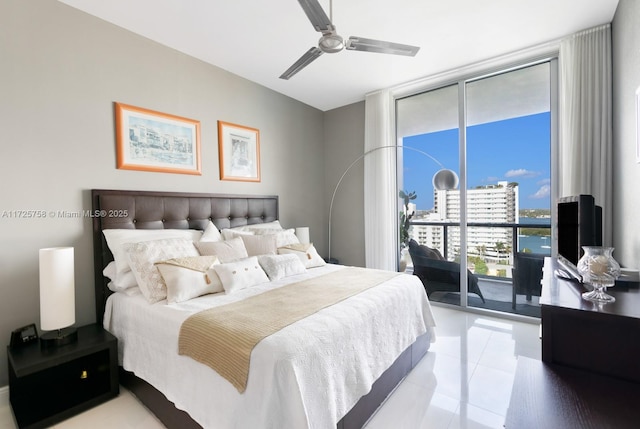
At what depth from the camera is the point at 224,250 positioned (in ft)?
8.41

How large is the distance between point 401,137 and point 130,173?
326 cm

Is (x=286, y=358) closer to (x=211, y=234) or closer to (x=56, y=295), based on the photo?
(x=56, y=295)

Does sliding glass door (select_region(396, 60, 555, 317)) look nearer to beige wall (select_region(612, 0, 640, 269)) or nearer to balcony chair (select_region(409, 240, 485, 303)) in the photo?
balcony chair (select_region(409, 240, 485, 303))

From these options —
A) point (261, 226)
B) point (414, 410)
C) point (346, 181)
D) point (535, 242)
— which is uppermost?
point (346, 181)

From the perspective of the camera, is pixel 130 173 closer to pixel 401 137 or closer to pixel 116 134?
pixel 116 134

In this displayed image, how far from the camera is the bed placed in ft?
4.13

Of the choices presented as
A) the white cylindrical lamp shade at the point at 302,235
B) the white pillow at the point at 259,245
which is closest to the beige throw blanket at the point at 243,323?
the white pillow at the point at 259,245

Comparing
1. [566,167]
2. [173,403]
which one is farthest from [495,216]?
[173,403]

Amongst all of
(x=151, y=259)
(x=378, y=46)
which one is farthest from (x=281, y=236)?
(x=378, y=46)

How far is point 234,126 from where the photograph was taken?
337 cm

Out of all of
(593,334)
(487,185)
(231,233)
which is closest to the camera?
(593,334)

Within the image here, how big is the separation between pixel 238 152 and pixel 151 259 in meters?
1.70

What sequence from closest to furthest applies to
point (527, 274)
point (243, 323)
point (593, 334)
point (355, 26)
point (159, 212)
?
point (593, 334) → point (243, 323) → point (355, 26) → point (159, 212) → point (527, 274)

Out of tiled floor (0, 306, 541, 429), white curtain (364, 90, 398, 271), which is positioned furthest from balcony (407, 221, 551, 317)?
white curtain (364, 90, 398, 271)
